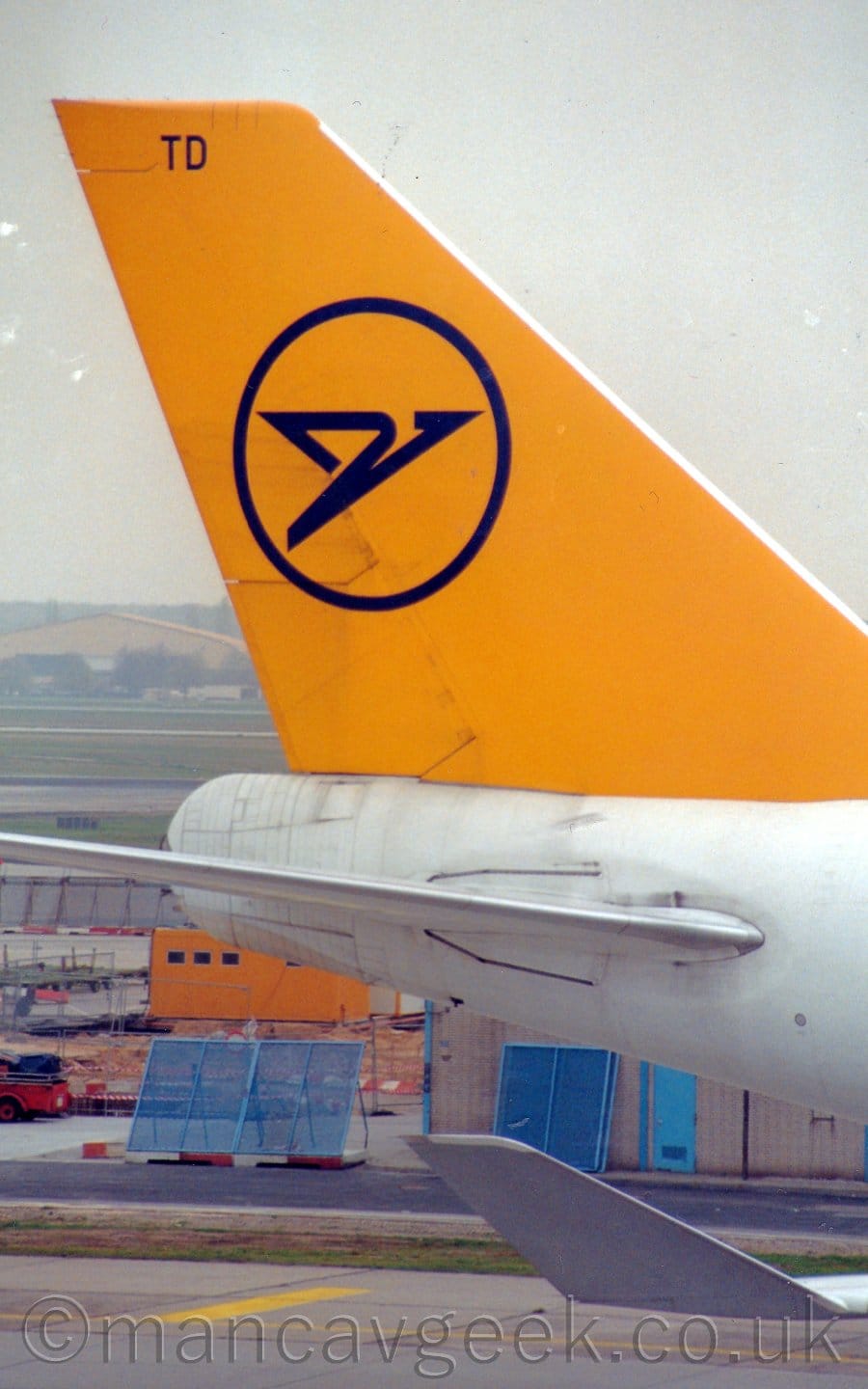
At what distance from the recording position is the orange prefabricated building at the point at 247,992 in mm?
32406

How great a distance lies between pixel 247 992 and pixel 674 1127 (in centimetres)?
1501

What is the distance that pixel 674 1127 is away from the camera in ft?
63.9

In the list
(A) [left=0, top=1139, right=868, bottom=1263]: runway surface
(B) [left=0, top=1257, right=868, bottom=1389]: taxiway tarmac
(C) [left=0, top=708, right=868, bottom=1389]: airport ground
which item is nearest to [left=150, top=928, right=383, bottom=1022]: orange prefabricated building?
(C) [left=0, top=708, right=868, bottom=1389]: airport ground

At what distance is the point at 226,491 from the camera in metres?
7.02

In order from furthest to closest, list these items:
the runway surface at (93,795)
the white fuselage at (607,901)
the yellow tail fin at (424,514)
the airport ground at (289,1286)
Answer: the runway surface at (93,795), the airport ground at (289,1286), the yellow tail fin at (424,514), the white fuselage at (607,901)

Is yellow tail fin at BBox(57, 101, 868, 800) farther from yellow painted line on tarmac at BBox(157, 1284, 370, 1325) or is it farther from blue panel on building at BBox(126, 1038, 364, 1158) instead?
blue panel on building at BBox(126, 1038, 364, 1158)

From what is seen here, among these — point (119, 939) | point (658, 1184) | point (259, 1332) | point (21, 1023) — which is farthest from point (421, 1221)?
point (119, 939)

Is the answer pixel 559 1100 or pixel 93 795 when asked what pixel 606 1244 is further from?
pixel 559 1100

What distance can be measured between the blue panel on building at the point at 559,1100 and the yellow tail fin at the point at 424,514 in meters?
13.8

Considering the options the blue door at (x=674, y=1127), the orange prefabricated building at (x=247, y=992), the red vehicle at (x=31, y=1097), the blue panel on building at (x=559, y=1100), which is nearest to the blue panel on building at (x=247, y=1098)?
the blue panel on building at (x=559, y=1100)

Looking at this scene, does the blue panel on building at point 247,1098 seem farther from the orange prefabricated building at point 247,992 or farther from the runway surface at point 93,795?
the orange prefabricated building at point 247,992

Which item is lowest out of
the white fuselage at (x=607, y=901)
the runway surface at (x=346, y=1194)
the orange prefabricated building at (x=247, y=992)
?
the orange prefabricated building at (x=247, y=992)

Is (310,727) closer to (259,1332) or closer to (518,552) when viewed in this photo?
(518,552)

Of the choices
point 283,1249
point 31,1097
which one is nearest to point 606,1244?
point 283,1249
